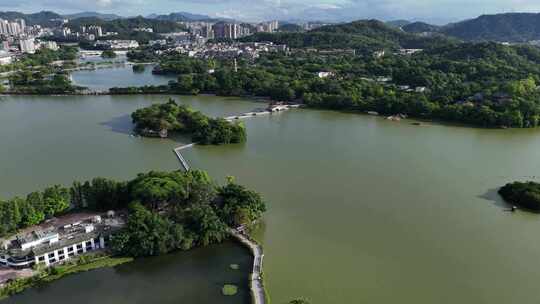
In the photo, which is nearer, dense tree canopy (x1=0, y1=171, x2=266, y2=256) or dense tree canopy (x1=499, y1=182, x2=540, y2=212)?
dense tree canopy (x1=0, y1=171, x2=266, y2=256)

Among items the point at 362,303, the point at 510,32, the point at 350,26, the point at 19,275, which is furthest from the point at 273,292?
the point at 510,32

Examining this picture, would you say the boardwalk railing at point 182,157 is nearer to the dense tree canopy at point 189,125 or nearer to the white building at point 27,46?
the dense tree canopy at point 189,125

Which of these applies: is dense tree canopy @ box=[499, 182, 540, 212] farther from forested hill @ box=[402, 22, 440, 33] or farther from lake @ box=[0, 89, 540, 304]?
forested hill @ box=[402, 22, 440, 33]

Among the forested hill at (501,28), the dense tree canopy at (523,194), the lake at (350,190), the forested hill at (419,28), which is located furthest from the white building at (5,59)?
the forested hill at (419,28)

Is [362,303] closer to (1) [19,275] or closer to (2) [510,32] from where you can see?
(1) [19,275]

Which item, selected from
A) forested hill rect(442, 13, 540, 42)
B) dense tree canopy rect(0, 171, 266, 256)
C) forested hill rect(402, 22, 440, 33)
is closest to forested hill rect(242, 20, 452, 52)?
forested hill rect(442, 13, 540, 42)
